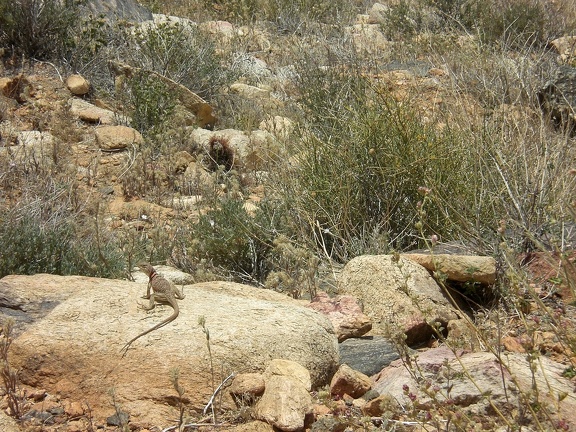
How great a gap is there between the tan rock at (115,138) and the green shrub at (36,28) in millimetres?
1595

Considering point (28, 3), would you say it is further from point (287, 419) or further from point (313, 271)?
point (287, 419)

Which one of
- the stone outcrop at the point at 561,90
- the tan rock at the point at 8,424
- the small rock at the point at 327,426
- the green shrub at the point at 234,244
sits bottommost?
the green shrub at the point at 234,244

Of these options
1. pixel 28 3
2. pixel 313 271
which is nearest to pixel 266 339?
pixel 313 271

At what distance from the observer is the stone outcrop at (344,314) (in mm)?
3775

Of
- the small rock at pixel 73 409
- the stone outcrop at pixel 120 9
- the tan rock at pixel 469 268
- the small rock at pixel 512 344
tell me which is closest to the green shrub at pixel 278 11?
the stone outcrop at pixel 120 9

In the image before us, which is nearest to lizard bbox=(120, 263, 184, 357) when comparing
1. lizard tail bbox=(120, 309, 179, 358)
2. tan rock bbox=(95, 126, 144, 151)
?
lizard tail bbox=(120, 309, 179, 358)

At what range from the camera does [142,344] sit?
3.00 metres

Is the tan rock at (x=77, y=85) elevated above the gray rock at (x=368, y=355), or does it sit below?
below

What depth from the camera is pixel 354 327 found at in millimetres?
3799

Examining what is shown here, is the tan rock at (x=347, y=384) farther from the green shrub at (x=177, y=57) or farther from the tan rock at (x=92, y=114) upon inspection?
the green shrub at (x=177, y=57)

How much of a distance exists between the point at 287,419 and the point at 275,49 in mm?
8997

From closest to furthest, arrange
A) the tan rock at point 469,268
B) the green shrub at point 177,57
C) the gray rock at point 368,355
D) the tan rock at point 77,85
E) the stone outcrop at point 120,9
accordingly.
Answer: the gray rock at point 368,355 < the tan rock at point 469,268 < the tan rock at point 77,85 < the green shrub at point 177,57 < the stone outcrop at point 120,9

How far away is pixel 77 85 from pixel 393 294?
5.42 m

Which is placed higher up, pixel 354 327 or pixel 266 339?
pixel 266 339
